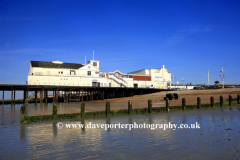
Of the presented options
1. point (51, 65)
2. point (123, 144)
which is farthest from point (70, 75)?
point (123, 144)

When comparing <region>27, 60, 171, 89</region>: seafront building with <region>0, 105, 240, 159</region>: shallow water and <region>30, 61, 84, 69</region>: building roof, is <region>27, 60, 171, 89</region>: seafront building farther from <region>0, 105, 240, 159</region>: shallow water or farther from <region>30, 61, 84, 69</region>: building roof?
<region>0, 105, 240, 159</region>: shallow water

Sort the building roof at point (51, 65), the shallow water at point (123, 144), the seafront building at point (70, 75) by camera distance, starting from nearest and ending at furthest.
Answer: the shallow water at point (123, 144) → the seafront building at point (70, 75) → the building roof at point (51, 65)

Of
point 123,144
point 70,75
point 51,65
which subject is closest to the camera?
point 123,144

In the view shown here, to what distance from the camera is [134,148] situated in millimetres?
8797

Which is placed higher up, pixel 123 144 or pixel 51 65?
pixel 51 65

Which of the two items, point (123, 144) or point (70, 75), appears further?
point (70, 75)

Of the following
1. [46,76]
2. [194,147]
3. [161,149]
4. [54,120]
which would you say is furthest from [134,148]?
[46,76]

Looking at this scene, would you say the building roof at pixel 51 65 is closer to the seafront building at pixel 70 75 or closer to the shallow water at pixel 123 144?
the seafront building at pixel 70 75

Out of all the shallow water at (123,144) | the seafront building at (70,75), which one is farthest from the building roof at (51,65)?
the shallow water at (123,144)

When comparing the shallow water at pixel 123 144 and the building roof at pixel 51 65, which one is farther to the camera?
the building roof at pixel 51 65

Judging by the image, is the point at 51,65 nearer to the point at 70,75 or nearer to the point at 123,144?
the point at 70,75

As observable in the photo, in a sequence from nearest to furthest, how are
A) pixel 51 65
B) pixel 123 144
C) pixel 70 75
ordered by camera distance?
pixel 123 144 → pixel 70 75 → pixel 51 65

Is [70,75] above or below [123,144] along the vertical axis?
above

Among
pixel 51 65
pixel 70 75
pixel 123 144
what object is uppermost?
pixel 51 65
